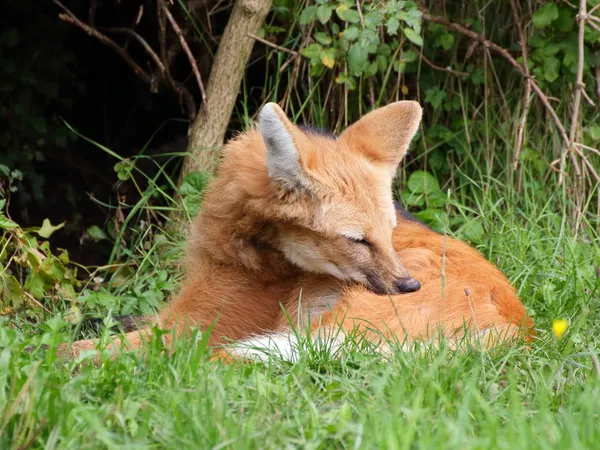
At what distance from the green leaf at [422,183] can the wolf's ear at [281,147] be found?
165 cm

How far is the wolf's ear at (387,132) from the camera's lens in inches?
127

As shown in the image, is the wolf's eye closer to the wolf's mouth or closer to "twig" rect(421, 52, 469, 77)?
the wolf's mouth

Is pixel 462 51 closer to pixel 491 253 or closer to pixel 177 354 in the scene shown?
pixel 491 253

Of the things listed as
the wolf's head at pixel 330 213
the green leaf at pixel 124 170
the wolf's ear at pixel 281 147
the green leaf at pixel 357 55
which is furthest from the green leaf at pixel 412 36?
the green leaf at pixel 124 170

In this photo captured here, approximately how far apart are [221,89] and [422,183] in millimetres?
1262

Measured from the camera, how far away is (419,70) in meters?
4.66

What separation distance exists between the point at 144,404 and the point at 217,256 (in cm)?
126

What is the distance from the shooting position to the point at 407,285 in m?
2.87

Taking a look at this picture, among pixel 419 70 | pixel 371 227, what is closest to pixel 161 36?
pixel 419 70

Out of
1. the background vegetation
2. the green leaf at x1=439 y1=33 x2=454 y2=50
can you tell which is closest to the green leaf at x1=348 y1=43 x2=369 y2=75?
the background vegetation

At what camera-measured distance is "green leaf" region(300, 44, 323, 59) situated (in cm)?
419

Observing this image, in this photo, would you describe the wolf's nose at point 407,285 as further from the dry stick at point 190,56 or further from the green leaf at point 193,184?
the dry stick at point 190,56

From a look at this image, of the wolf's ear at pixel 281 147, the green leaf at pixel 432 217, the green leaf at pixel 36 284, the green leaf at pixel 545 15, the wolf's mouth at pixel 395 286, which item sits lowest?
the green leaf at pixel 36 284

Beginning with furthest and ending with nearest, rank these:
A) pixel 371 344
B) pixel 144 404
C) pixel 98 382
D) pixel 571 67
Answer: pixel 571 67
pixel 371 344
pixel 98 382
pixel 144 404
